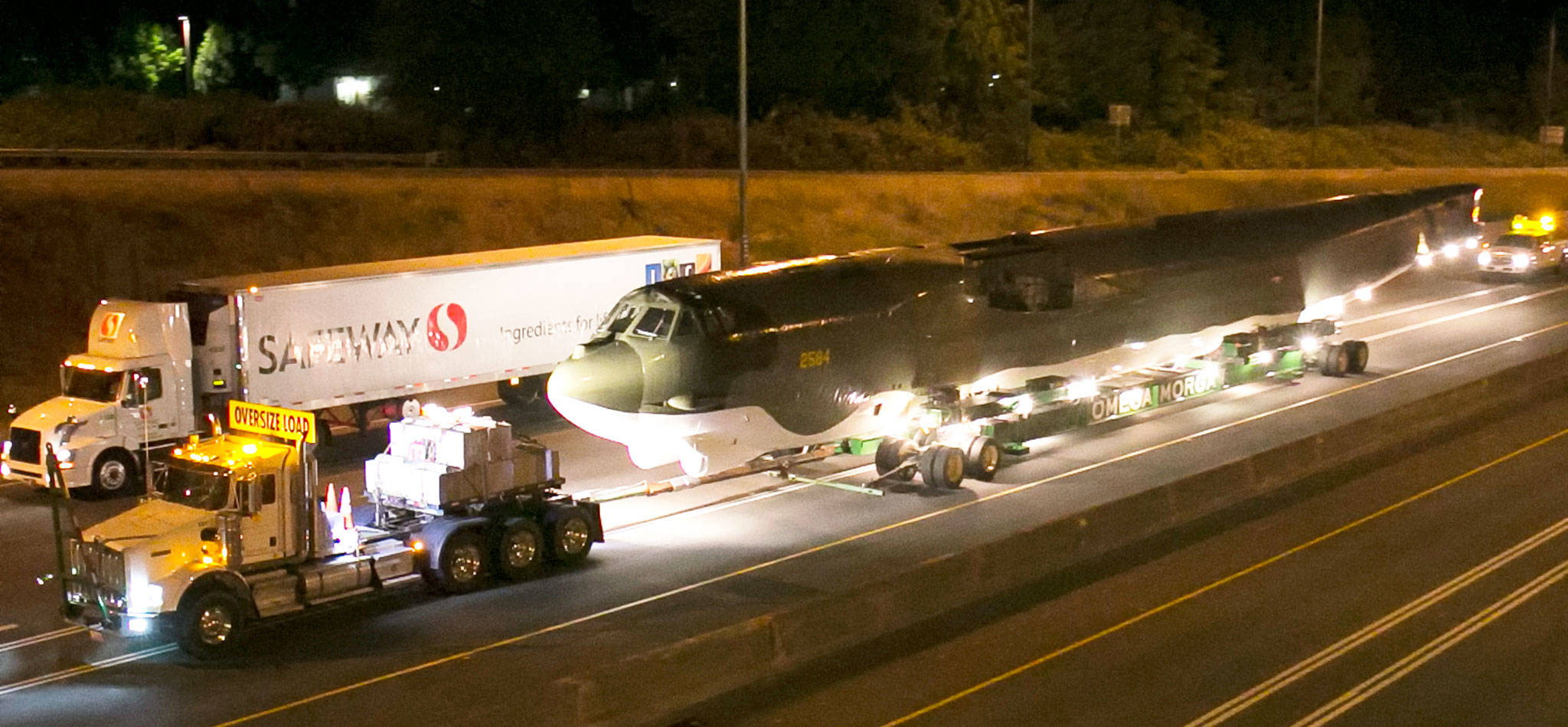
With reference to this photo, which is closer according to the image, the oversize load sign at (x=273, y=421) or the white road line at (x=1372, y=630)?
the white road line at (x=1372, y=630)

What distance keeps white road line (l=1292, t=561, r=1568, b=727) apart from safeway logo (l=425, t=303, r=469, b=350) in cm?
1760

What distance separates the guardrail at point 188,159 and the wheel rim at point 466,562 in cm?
3130

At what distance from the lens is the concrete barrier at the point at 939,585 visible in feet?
45.7

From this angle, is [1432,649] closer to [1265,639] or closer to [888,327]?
[1265,639]

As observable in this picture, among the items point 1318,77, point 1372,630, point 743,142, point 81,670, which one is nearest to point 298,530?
point 81,670

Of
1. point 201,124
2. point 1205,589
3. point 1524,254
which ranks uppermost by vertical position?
point 201,124

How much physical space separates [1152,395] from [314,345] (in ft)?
46.8

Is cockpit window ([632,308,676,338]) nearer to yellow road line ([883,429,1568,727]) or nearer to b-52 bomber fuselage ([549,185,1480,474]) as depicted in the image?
b-52 bomber fuselage ([549,185,1480,474])

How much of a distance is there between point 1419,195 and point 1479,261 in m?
16.6

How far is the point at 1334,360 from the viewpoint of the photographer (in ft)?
110

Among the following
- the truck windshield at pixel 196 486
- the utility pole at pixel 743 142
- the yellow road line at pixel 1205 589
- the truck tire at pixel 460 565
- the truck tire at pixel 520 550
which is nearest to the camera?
the yellow road line at pixel 1205 589

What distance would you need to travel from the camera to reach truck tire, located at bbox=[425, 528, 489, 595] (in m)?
18.4

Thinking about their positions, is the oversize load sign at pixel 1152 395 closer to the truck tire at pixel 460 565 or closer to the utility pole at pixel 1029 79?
the truck tire at pixel 460 565

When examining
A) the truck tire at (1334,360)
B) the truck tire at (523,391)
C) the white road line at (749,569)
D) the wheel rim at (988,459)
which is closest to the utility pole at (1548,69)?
the truck tire at (1334,360)
